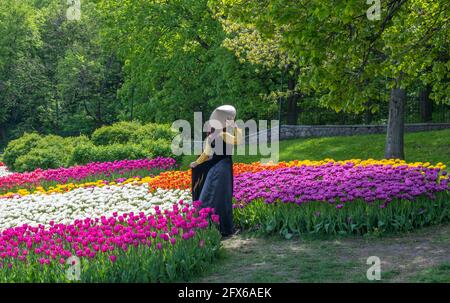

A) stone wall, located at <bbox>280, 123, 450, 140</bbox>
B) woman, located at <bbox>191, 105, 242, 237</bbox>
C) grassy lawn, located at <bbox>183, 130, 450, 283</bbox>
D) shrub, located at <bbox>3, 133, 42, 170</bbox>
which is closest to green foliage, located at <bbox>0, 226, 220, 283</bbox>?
grassy lawn, located at <bbox>183, 130, 450, 283</bbox>

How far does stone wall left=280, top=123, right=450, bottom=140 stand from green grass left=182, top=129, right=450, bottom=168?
5.44 feet

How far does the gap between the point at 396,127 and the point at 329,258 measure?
452 inches

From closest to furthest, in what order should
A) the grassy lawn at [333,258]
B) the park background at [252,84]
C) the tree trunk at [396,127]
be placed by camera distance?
1. the grassy lawn at [333,258]
2. the park background at [252,84]
3. the tree trunk at [396,127]

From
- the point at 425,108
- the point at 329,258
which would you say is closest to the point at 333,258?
the point at 329,258

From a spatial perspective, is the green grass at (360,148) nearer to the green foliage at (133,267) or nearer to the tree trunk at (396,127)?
the tree trunk at (396,127)

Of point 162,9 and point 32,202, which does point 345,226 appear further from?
point 162,9

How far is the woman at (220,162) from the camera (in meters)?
9.63

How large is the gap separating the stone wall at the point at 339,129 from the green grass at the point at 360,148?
5.44ft

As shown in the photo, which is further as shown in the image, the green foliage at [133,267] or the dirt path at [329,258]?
the dirt path at [329,258]

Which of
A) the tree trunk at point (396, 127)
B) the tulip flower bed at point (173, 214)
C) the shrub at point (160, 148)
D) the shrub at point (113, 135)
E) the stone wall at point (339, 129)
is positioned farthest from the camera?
the stone wall at point (339, 129)

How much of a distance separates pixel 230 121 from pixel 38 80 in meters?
40.2

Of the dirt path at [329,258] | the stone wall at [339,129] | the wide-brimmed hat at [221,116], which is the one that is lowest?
the dirt path at [329,258]

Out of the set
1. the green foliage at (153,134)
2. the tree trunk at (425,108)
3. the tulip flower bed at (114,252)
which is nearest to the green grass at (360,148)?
the green foliage at (153,134)
